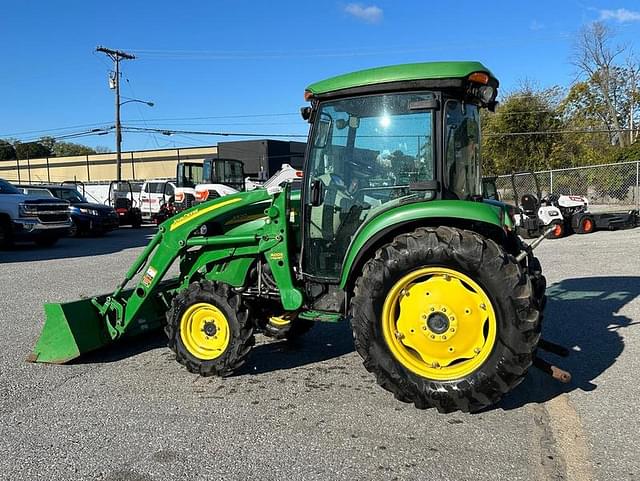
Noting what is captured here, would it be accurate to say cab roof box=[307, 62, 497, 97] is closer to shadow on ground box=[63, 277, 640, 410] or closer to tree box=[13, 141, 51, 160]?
shadow on ground box=[63, 277, 640, 410]

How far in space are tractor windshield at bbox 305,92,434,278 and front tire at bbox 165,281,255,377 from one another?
717 mm

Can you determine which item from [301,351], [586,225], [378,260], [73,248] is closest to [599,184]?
[586,225]

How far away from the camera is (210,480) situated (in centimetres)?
312

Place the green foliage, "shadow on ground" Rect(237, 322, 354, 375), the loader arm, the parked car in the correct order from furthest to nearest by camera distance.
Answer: the green foliage → the parked car → "shadow on ground" Rect(237, 322, 354, 375) → the loader arm

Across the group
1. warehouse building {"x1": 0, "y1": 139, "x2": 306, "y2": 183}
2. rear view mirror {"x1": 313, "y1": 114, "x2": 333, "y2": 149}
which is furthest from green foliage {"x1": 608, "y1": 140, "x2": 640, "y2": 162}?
rear view mirror {"x1": 313, "y1": 114, "x2": 333, "y2": 149}

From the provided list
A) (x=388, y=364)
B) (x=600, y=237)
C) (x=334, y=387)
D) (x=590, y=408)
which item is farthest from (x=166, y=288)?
(x=600, y=237)

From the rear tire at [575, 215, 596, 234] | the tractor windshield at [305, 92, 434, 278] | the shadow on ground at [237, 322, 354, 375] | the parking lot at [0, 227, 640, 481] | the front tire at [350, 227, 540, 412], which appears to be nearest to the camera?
the parking lot at [0, 227, 640, 481]

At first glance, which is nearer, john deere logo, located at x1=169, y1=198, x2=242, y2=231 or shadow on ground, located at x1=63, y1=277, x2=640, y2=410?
shadow on ground, located at x1=63, y1=277, x2=640, y2=410

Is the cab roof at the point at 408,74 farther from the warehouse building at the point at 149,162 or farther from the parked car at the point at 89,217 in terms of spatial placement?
the warehouse building at the point at 149,162

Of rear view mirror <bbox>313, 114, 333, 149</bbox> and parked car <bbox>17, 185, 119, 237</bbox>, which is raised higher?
rear view mirror <bbox>313, 114, 333, 149</bbox>

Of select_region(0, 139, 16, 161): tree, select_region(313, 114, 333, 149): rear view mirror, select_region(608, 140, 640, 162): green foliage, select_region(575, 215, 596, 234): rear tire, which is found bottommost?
select_region(575, 215, 596, 234): rear tire

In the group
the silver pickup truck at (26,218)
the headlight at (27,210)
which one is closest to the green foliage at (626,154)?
the silver pickup truck at (26,218)

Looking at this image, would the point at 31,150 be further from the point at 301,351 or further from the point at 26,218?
the point at 301,351

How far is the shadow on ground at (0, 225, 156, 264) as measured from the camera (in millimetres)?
13363
